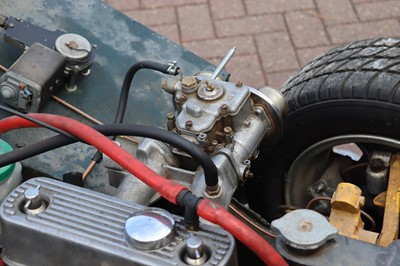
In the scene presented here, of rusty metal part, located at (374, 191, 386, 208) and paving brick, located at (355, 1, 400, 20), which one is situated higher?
rusty metal part, located at (374, 191, 386, 208)

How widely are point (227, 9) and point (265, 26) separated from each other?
23 centimetres

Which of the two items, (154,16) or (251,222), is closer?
(251,222)

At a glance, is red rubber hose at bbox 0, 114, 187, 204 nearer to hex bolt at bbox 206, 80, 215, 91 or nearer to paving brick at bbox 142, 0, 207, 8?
hex bolt at bbox 206, 80, 215, 91

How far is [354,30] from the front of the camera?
353 centimetres

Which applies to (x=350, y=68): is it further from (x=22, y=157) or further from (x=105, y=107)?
(x=22, y=157)

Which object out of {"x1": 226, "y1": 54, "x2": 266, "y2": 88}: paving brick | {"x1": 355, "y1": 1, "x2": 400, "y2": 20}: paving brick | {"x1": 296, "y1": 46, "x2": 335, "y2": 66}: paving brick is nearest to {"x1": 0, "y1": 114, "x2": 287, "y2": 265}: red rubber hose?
{"x1": 226, "y1": 54, "x2": 266, "y2": 88}: paving brick

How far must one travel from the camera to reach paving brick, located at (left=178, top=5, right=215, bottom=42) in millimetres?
3479

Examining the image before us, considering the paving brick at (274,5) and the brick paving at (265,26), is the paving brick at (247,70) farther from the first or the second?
the paving brick at (274,5)

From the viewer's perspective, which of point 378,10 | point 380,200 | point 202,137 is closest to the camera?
point 202,137

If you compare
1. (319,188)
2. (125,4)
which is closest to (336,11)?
(125,4)

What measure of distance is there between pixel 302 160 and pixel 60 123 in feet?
2.68

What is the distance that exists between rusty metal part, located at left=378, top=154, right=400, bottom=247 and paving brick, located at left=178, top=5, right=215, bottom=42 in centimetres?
178

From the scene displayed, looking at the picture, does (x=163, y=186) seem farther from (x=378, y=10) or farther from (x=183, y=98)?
(x=378, y=10)

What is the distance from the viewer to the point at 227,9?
362 cm
